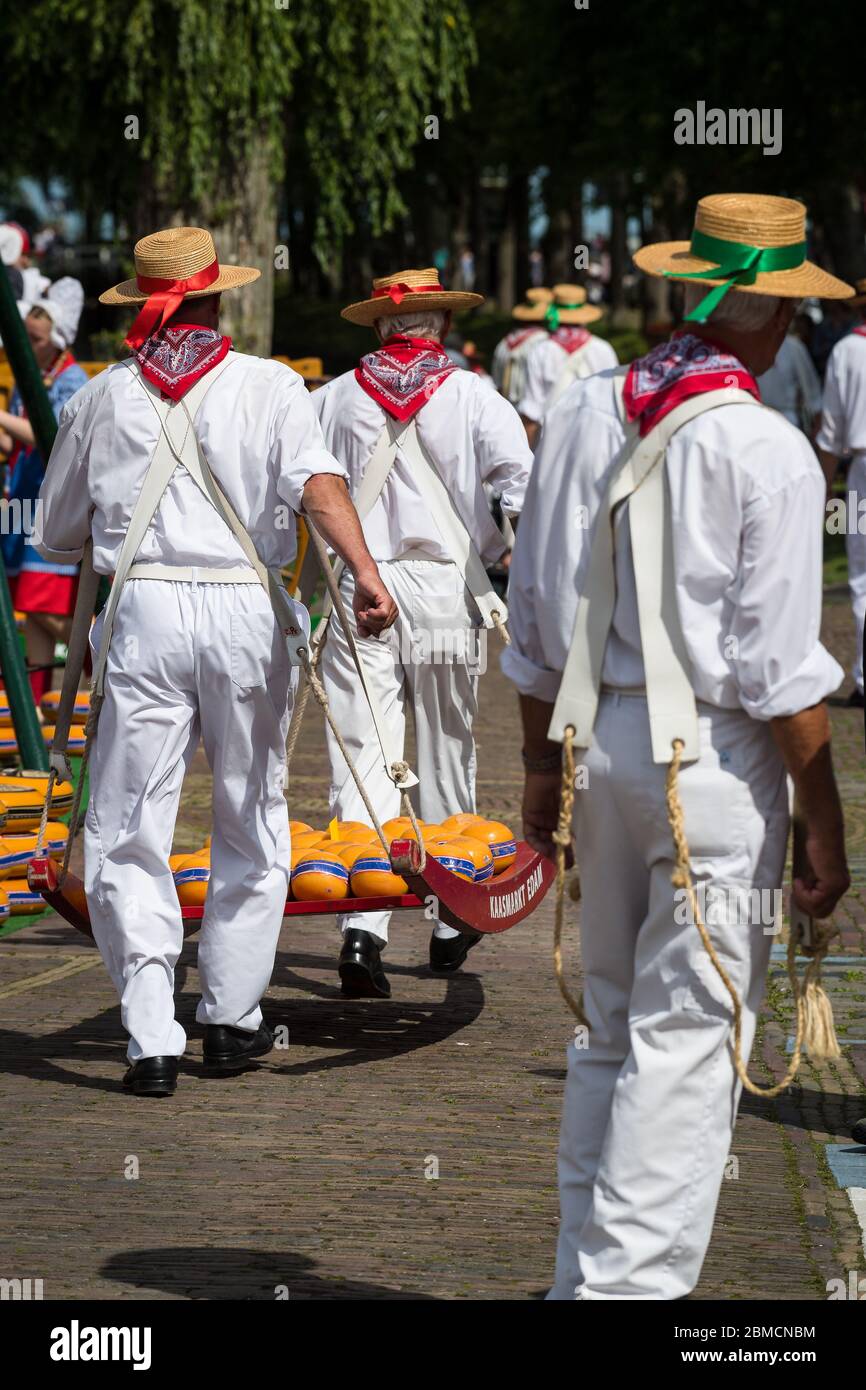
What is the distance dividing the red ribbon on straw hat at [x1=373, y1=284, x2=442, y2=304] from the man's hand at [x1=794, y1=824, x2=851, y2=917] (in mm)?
3743

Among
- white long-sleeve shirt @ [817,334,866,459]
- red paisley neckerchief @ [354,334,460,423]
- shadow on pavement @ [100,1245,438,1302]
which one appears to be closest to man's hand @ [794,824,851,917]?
shadow on pavement @ [100,1245,438,1302]

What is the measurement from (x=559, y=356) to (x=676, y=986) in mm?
14638

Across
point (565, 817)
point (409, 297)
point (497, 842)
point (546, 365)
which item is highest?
point (409, 297)

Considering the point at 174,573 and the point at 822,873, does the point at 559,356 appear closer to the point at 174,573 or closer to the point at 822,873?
the point at 174,573

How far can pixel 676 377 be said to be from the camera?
3.83 m

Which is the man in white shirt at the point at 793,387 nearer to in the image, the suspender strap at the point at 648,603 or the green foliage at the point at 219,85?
the green foliage at the point at 219,85

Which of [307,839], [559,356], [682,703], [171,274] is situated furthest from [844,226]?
[682,703]

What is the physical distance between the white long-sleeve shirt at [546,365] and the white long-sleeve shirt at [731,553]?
14148 mm

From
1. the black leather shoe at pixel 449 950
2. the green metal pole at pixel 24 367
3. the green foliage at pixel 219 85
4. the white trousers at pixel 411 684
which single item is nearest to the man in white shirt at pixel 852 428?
the green metal pole at pixel 24 367

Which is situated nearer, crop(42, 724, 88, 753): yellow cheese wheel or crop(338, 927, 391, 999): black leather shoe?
crop(338, 927, 391, 999): black leather shoe

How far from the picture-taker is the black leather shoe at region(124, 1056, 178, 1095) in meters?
5.86

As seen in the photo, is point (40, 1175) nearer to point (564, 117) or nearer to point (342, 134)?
point (342, 134)

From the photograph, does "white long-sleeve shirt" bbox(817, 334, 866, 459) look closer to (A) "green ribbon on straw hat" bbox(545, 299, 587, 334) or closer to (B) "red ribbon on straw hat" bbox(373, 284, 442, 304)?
(B) "red ribbon on straw hat" bbox(373, 284, 442, 304)

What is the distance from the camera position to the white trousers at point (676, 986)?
12.4 ft
